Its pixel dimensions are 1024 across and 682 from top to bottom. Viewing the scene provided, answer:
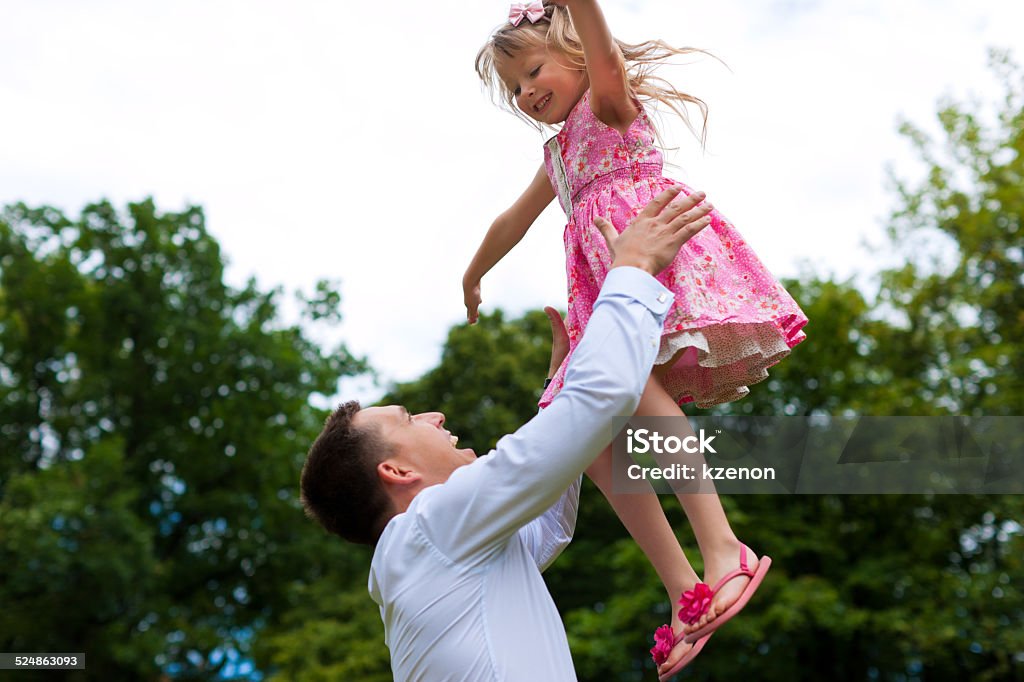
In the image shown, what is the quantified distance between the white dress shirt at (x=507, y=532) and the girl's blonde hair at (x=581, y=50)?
2.24ft

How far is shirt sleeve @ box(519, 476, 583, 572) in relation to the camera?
256cm

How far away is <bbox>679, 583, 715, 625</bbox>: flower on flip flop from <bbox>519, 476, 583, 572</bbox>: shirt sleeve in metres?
0.48

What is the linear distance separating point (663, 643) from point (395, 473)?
656 mm

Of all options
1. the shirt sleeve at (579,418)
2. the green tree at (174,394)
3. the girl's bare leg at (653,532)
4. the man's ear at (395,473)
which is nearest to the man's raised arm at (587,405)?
the shirt sleeve at (579,418)

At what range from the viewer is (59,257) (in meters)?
17.4

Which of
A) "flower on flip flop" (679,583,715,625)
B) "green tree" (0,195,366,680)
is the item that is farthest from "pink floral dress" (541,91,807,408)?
"green tree" (0,195,366,680)

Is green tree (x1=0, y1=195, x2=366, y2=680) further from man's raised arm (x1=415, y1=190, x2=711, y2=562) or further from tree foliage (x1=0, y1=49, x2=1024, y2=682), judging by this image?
man's raised arm (x1=415, y1=190, x2=711, y2=562)

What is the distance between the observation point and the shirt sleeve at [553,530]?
8.40ft

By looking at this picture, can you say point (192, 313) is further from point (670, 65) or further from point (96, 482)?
point (670, 65)

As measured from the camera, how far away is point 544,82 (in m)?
2.43

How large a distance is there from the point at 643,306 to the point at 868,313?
583 inches

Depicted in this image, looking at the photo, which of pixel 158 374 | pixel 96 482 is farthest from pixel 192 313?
pixel 96 482

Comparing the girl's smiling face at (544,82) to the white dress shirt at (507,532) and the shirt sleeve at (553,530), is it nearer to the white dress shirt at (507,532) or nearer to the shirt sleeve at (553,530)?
the white dress shirt at (507,532)

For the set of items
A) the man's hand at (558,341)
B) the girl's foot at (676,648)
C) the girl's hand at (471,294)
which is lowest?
the girl's foot at (676,648)
